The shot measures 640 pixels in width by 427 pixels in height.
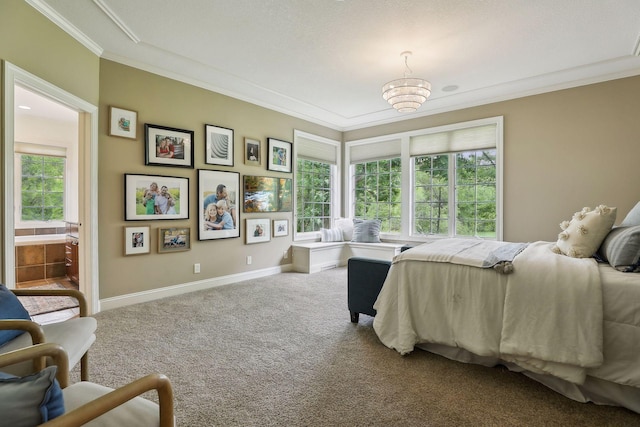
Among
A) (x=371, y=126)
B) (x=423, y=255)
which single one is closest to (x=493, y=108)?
(x=371, y=126)

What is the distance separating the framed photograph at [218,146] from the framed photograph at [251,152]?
26 centimetres

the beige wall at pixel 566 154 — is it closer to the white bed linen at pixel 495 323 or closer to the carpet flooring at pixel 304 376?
the white bed linen at pixel 495 323

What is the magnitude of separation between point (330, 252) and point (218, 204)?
2238 millimetres

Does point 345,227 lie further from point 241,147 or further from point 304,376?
point 304,376

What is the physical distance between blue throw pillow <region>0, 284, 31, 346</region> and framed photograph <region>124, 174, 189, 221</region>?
1.98 m

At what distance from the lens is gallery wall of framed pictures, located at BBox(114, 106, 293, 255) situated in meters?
3.51

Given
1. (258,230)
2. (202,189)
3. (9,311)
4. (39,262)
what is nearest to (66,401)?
(9,311)

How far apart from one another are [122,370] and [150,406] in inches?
52.1

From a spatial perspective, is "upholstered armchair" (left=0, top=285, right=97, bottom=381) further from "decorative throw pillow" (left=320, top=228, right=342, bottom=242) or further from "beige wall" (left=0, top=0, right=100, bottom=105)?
"decorative throw pillow" (left=320, top=228, right=342, bottom=242)

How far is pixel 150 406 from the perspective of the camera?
1094 millimetres

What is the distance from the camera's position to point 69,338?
5.06ft

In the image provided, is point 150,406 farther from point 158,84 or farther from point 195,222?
point 158,84

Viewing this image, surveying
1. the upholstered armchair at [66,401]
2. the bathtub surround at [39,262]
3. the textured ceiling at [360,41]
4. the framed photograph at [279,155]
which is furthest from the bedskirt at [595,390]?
the bathtub surround at [39,262]

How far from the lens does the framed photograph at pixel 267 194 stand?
4664 mm
